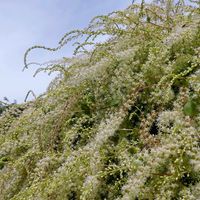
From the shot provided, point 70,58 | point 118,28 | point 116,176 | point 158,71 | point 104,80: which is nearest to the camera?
point 116,176

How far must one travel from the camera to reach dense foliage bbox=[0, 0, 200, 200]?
1413 mm

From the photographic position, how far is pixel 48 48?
1.97 meters

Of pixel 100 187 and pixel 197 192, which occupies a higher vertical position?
pixel 100 187

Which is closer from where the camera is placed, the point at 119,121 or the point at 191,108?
the point at 191,108

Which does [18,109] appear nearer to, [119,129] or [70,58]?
[70,58]

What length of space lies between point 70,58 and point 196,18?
54 centimetres

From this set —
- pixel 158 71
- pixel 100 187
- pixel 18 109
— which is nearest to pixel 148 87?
pixel 158 71

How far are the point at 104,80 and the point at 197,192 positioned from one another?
561 millimetres

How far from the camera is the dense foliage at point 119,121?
55.6 inches

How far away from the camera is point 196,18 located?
1.77 m

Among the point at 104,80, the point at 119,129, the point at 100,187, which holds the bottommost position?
the point at 100,187

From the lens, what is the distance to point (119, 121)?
1.61 meters

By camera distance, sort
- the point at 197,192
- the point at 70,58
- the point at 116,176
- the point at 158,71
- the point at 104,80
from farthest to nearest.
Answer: the point at 70,58 → the point at 104,80 → the point at 158,71 → the point at 116,176 → the point at 197,192

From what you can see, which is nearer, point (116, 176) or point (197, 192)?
point (197, 192)
